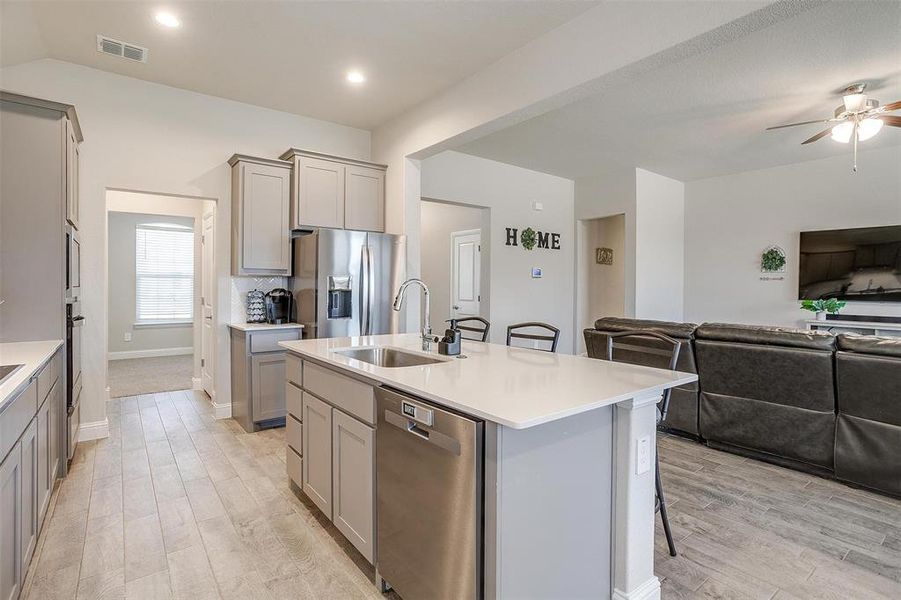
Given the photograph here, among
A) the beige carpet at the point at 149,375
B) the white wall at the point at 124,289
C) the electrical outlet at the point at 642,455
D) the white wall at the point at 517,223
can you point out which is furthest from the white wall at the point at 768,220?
the white wall at the point at 124,289

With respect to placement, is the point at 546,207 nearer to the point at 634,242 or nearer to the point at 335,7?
the point at 634,242

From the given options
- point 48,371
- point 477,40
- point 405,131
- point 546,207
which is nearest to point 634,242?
point 546,207

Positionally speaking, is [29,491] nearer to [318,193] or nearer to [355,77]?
[318,193]

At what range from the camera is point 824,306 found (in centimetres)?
554

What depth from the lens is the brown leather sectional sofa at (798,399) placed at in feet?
8.55

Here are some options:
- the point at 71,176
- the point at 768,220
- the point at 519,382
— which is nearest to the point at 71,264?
the point at 71,176

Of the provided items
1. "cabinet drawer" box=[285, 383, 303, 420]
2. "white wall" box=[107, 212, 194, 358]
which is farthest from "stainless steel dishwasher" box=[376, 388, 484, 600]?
"white wall" box=[107, 212, 194, 358]

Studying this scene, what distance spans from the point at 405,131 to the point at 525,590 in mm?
4044

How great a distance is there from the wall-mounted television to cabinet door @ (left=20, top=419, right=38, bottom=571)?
755 centimetres

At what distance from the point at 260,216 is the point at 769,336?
413 cm

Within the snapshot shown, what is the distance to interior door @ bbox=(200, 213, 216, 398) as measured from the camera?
4539 millimetres

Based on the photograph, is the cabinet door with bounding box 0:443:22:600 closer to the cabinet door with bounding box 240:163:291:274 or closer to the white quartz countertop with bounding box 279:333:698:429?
the white quartz countertop with bounding box 279:333:698:429

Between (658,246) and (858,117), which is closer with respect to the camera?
(858,117)

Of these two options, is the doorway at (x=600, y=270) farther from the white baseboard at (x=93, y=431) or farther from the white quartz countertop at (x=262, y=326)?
the white baseboard at (x=93, y=431)
